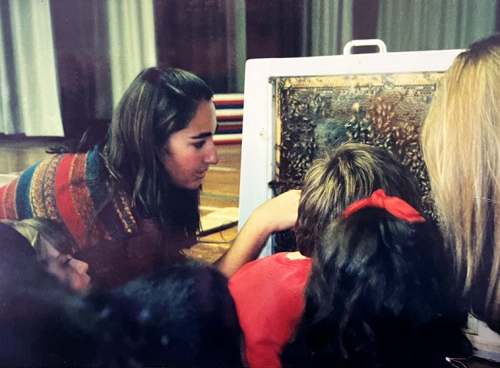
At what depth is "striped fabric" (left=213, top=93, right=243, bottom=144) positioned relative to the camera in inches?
48.3

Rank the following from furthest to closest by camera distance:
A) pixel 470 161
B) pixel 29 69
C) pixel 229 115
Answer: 1. pixel 29 69
2. pixel 229 115
3. pixel 470 161

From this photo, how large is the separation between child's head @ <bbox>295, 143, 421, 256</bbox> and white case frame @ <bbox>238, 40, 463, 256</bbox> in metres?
0.10

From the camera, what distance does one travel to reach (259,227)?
1261mm

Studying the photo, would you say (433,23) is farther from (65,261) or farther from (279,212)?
(65,261)

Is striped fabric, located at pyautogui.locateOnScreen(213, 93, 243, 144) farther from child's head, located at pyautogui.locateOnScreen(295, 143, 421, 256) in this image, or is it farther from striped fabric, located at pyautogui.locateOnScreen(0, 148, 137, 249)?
striped fabric, located at pyautogui.locateOnScreen(0, 148, 137, 249)

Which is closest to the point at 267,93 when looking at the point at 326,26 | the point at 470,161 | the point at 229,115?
the point at 229,115

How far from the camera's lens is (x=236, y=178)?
1.25m

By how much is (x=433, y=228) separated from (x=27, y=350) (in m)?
1.13

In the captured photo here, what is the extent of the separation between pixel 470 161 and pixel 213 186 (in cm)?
62

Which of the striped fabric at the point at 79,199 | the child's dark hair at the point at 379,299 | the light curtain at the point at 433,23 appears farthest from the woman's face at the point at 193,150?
the light curtain at the point at 433,23

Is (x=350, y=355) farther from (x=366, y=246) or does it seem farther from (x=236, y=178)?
(x=236, y=178)

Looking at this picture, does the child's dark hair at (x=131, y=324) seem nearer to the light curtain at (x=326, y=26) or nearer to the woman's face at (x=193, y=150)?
the woman's face at (x=193, y=150)

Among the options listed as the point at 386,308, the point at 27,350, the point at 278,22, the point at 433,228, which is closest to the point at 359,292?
the point at 386,308

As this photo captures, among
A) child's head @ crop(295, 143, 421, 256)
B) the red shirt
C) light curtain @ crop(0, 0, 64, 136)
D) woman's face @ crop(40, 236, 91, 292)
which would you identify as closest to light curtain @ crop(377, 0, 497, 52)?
child's head @ crop(295, 143, 421, 256)
